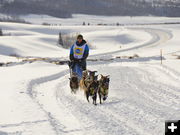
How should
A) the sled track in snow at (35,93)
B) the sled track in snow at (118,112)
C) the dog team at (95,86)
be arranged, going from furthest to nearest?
the dog team at (95,86) → the sled track in snow at (35,93) → the sled track in snow at (118,112)

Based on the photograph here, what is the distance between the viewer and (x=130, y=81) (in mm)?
16391

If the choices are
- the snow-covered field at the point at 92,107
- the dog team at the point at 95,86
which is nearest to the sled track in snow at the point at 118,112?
the snow-covered field at the point at 92,107

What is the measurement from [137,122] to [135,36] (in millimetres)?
77013

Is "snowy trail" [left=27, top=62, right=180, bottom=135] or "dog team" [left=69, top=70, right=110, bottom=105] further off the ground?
"dog team" [left=69, top=70, right=110, bottom=105]

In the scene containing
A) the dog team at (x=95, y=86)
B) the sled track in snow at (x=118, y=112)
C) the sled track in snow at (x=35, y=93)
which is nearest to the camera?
the sled track in snow at (x=118, y=112)

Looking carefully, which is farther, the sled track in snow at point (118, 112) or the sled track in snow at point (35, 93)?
the sled track in snow at point (35, 93)

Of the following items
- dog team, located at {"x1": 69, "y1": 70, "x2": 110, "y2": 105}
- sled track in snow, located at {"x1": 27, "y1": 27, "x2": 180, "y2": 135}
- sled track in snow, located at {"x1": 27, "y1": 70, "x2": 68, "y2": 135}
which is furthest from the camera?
dog team, located at {"x1": 69, "y1": 70, "x2": 110, "y2": 105}

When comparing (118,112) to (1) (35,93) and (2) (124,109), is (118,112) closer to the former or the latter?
(2) (124,109)

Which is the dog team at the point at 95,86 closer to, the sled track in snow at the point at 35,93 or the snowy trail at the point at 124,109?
the snowy trail at the point at 124,109

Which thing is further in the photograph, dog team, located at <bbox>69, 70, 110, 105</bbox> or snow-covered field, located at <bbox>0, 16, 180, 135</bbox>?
dog team, located at <bbox>69, 70, 110, 105</bbox>

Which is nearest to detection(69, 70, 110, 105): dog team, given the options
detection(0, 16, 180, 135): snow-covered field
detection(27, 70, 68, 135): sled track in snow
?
detection(0, 16, 180, 135): snow-covered field

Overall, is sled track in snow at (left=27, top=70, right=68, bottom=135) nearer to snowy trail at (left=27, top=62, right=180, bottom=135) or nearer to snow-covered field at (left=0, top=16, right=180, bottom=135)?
snow-covered field at (left=0, top=16, right=180, bottom=135)

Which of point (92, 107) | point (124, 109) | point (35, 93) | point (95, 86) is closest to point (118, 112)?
point (124, 109)

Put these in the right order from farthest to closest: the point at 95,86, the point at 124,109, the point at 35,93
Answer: the point at 35,93 < the point at 95,86 < the point at 124,109
